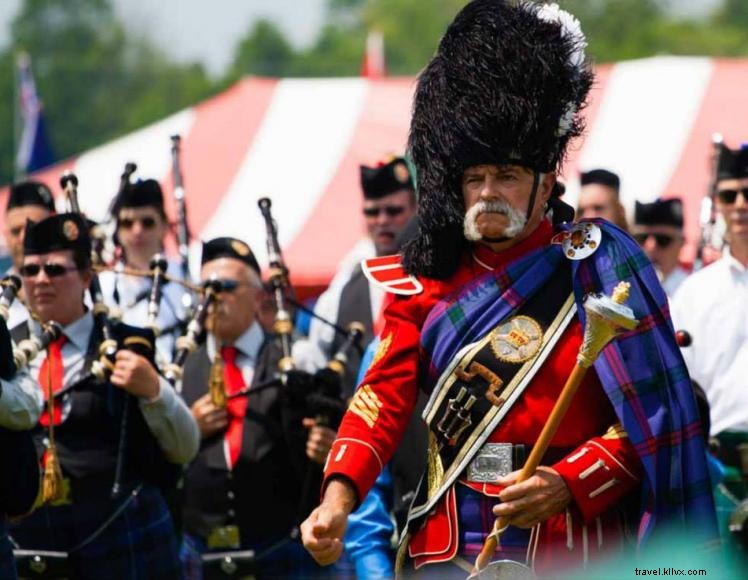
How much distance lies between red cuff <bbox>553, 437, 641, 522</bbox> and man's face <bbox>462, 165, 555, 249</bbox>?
56 centimetres

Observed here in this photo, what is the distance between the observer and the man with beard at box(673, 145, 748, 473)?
7.55 meters

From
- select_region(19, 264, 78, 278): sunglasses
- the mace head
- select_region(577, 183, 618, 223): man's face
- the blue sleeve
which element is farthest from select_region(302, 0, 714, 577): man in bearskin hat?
select_region(577, 183, 618, 223): man's face

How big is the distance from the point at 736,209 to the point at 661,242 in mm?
1800

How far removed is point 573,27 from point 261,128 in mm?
11239

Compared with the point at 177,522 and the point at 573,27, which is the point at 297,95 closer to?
the point at 177,522

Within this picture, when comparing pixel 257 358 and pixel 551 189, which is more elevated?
pixel 551 189

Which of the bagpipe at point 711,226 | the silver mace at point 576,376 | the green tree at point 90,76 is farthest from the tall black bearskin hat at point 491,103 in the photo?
the green tree at point 90,76

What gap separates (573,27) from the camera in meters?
5.03

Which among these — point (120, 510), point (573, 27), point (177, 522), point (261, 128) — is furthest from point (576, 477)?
point (261, 128)

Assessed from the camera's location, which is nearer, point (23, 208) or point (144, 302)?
point (144, 302)

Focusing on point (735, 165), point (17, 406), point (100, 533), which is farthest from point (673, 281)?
point (17, 406)

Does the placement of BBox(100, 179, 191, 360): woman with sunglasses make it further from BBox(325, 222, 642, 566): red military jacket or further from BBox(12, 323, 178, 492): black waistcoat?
BBox(325, 222, 642, 566): red military jacket

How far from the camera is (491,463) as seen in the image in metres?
4.87

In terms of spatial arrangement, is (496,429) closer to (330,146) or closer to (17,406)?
(17,406)
